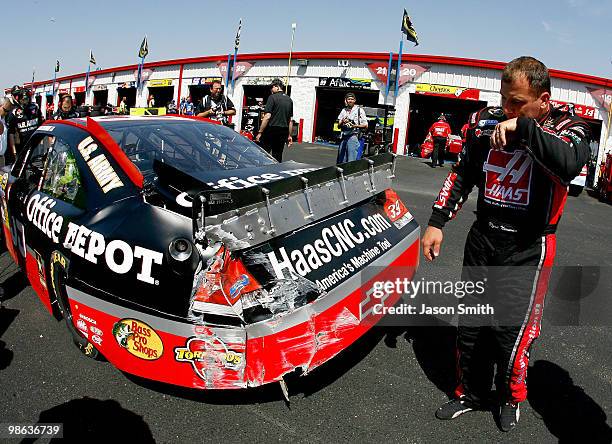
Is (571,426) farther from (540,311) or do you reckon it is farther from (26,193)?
(26,193)

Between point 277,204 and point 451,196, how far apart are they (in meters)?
0.98

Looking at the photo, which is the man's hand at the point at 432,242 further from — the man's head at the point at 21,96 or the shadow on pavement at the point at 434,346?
the man's head at the point at 21,96

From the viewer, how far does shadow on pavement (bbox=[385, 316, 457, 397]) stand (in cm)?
266

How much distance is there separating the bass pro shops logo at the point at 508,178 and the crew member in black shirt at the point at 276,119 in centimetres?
577

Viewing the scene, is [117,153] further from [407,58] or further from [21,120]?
[407,58]

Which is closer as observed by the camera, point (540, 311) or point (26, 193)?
point (540, 311)

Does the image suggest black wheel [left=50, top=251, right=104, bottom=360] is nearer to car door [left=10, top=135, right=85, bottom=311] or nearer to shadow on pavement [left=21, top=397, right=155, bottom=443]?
car door [left=10, top=135, right=85, bottom=311]

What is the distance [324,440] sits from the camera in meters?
2.07

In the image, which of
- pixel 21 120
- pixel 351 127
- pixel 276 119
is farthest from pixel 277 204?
pixel 21 120

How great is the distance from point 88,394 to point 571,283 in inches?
173

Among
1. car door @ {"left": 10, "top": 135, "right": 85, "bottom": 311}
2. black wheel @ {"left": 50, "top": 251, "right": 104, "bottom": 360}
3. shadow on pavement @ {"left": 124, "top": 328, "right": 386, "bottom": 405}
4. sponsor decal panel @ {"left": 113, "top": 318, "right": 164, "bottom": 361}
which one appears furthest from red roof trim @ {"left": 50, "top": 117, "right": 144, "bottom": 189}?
shadow on pavement @ {"left": 124, "top": 328, "right": 386, "bottom": 405}

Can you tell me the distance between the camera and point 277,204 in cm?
209

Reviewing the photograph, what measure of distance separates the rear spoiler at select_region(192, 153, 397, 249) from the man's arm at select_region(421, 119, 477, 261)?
464 millimetres

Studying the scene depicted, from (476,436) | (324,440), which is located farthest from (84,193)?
(476,436)
